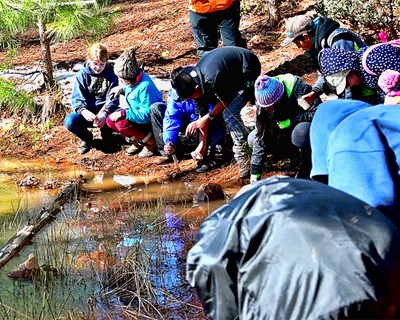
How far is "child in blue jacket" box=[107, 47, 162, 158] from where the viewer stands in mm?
6859

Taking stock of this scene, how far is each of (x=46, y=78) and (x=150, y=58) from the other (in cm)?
150

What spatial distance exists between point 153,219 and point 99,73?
2642 millimetres

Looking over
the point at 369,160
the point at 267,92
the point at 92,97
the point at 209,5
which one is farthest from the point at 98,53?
the point at 369,160

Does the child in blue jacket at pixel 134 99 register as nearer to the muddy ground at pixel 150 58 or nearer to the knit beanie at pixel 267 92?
the muddy ground at pixel 150 58

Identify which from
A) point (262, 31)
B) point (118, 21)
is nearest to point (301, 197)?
point (262, 31)

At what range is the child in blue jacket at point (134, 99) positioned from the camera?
6859 millimetres

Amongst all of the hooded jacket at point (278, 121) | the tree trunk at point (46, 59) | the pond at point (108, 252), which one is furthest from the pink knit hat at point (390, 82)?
the tree trunk at point (46, 59)

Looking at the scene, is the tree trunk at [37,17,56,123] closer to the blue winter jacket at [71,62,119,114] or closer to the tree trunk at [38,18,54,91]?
the tree trunk at [38,18,54,91]

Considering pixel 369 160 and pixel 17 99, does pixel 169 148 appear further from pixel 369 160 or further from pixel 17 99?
pixel 369 160

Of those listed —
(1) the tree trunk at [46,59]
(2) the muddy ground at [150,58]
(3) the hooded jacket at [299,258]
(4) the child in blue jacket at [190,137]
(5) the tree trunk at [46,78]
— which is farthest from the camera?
(1) the tree trunk at [46,59]

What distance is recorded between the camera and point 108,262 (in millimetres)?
4609

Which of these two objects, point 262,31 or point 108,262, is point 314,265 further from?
point 262,31

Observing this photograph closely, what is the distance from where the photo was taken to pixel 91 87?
7.59 meters

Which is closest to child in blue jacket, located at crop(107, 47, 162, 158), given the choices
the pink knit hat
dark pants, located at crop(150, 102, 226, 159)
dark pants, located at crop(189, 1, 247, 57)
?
dark pants, located at crop(150, 102, 226, 159)
